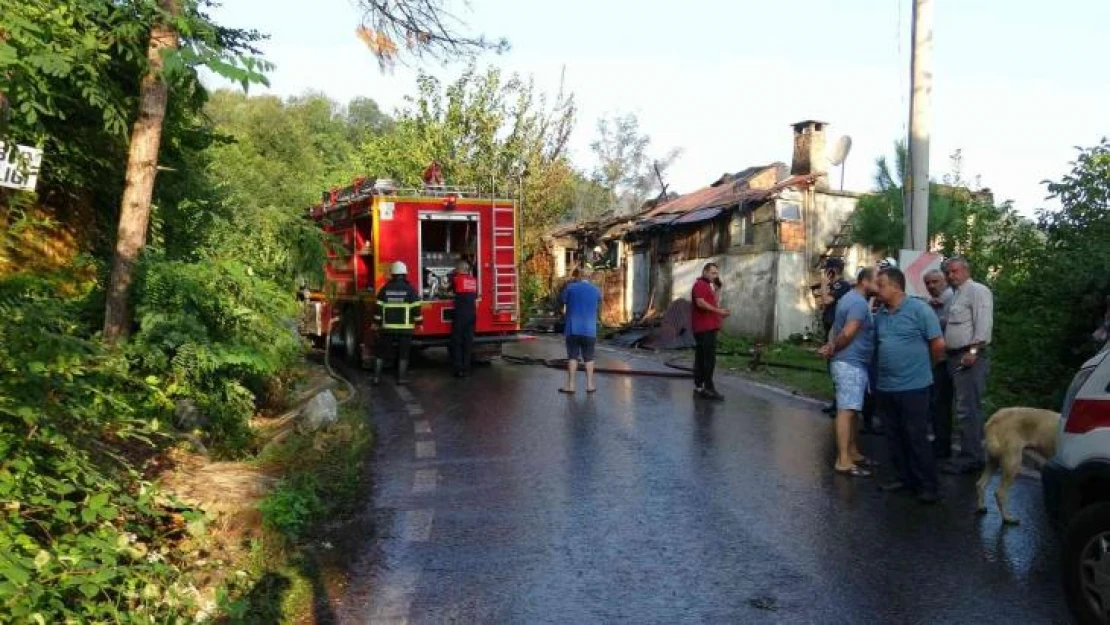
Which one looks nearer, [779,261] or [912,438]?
[912,438]

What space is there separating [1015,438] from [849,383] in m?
1.54

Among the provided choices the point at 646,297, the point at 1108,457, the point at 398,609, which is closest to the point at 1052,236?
the point at 1108,457

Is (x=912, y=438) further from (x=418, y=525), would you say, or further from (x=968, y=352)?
(x=418, y=525)

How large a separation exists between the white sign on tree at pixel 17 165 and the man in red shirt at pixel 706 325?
284 inches

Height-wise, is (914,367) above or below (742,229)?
below

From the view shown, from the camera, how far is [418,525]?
18.3ft

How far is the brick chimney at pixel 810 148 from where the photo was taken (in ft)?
76.1

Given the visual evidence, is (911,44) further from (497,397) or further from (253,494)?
(253,494)

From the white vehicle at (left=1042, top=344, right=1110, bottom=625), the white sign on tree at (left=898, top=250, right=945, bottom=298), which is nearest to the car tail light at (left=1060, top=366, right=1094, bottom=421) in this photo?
the white vehicle at (left=1042, top=344, right=1110, bottom=625)

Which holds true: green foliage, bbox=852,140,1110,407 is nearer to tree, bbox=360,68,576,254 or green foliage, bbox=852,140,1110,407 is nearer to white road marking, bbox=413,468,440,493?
white road marking, bbox=413,468,440,493

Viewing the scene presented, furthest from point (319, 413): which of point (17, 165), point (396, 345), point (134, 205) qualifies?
point (396, 345)

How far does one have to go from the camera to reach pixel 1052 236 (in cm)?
896

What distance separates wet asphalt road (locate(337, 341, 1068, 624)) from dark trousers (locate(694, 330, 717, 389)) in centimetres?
205

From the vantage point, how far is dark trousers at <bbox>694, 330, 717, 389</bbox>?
10.9m
